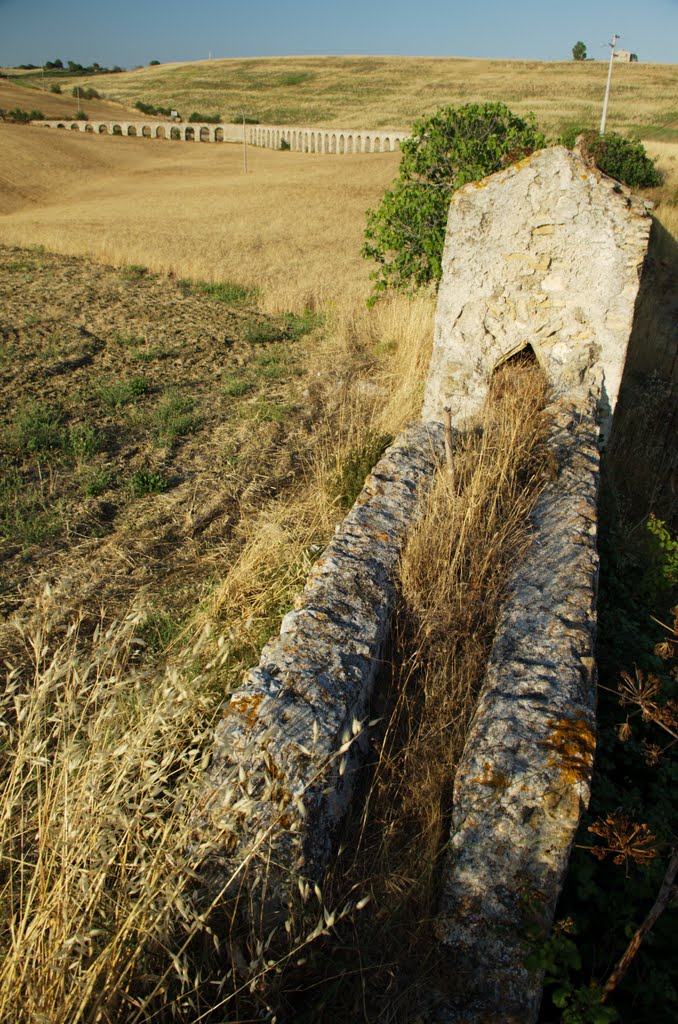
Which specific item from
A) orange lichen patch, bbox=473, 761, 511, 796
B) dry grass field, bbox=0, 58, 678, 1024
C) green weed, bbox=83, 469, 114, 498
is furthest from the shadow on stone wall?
green weed, bbox=83, 469, 114, 498

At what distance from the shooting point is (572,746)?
2.58 meters

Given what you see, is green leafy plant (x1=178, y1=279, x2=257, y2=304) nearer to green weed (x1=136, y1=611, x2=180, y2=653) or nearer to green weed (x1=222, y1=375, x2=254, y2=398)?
green weed (x1=222, y1=375, x2=254, y2=398)

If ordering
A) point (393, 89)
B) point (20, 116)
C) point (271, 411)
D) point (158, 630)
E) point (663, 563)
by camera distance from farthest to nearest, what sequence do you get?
1. point (393, 89)
2. point (20, 116)
3. point (271, 411)
4. point (663, 563)
5. point (158, 630)

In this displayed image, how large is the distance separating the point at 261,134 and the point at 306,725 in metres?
46.8

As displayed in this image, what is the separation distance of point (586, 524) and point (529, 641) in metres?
1.16

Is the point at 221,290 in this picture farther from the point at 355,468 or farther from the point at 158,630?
the point at 158,630

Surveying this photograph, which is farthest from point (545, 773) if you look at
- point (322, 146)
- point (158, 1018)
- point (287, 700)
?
point (322, 146)

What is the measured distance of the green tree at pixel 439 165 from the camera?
27.8 feet

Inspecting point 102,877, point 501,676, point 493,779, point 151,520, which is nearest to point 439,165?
point 151,520

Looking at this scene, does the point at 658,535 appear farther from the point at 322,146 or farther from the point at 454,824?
the point at 322,146

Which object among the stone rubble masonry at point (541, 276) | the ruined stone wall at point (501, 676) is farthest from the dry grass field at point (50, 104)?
the ruined stone wall at point (501, 676)

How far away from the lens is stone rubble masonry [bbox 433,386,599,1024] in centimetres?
212

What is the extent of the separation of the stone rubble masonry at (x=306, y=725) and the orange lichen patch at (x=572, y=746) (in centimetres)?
78

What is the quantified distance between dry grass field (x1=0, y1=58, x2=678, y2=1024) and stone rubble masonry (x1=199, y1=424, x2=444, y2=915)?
0.49ft
